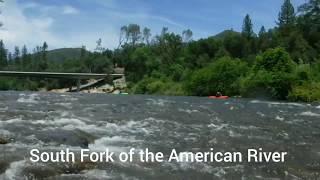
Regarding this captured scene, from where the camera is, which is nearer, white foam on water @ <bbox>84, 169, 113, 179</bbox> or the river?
white foam on water @ <bbox>84, 169, 113, 179</bbox>

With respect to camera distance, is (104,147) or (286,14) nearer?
(104,147)

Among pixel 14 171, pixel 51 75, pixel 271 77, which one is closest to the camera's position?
pixel 14 171

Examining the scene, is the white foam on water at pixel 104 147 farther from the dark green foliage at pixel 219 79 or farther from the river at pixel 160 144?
the dark green foliage at pixel 219 79

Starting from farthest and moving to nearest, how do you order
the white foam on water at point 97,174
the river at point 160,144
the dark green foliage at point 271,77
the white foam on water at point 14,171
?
1. the dark green foliage at point 271,77
2. the river at point 160,144
3. the white foam on water at point 97,174
4. the white foam on water at point 14,171

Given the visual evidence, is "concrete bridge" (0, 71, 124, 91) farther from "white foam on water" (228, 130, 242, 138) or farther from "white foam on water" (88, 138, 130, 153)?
"white foam on water" (88, 138, 130, 153)

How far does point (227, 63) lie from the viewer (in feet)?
291

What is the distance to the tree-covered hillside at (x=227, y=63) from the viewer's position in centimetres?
6925

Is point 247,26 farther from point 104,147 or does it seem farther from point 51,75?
point 104,147

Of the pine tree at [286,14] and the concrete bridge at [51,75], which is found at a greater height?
the pine tree at [286,14]

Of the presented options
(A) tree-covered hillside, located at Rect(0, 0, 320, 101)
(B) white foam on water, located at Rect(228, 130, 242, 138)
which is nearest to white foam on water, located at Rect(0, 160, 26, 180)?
(B) white foam on water, located at Rect(228, 130, 242, 138)

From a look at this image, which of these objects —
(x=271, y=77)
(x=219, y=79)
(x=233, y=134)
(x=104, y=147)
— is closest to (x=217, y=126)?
(x=233, y=134)

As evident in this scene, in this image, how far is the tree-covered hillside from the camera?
69.2 m

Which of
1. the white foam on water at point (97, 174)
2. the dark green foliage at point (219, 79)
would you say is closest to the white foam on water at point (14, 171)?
the white foam on water at point (97, 174)

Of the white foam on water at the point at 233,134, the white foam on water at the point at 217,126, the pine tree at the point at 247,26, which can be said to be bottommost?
the white foam on water at the point at 217,126
